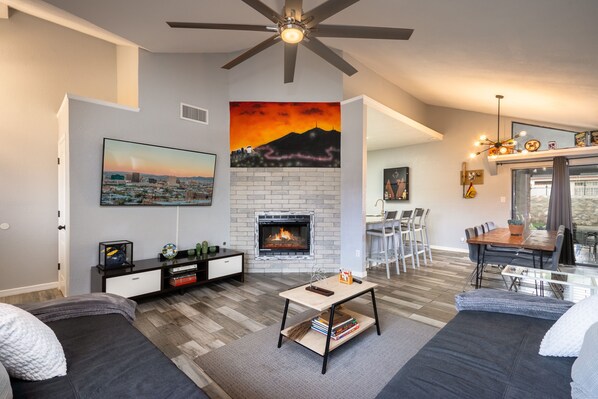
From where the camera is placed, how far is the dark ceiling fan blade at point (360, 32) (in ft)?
7.25

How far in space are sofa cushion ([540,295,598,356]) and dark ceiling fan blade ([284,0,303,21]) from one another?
2462mm

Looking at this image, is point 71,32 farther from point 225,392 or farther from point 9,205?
point 225,392

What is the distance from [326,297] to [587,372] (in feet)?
4.84

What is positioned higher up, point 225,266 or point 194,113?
point 194,113

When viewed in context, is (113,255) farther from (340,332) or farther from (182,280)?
(340,332)

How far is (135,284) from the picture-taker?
10.7 ft

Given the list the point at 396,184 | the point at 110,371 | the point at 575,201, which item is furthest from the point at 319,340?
the point at 575,201

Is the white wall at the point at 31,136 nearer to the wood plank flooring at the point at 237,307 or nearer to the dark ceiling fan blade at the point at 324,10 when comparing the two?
the wood plank flooring at the point at 237,307

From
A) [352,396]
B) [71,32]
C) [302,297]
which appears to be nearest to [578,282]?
[352,396]

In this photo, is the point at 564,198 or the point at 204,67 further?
the point at 564,198

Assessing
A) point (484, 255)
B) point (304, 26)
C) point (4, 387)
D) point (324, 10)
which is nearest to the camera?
point (4, 387)

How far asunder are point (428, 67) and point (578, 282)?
3.33 m

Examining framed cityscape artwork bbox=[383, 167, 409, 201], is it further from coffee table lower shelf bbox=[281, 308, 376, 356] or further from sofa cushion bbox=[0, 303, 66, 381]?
sofa cushion bbox=[0, 303, 66, 381]

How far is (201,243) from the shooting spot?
14.3 ft
